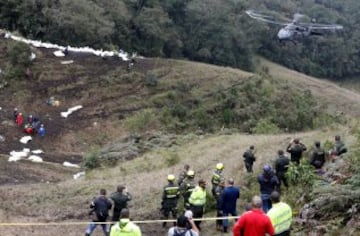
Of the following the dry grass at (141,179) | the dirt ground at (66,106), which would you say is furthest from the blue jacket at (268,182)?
the dirt ground at (66,106)

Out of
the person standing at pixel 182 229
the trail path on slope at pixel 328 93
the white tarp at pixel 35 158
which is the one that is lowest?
the trail path on slope at pixel 328 93

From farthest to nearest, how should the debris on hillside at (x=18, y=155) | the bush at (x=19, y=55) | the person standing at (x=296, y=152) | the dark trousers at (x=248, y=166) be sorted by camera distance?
the bush at (x=19, y=55), the debris on hillside at (x=18, y=155), the dark trousers at (x=248, y=166), the person standing at (x=296, y=152)

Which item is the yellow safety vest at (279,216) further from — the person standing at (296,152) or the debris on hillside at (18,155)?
the debris on hillside at (18,155)

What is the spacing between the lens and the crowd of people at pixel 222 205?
11188mm

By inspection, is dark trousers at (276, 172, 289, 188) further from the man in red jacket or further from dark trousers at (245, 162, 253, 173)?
the man in red jacket

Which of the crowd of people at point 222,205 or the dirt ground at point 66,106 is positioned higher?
the crowd of people at point 222,205

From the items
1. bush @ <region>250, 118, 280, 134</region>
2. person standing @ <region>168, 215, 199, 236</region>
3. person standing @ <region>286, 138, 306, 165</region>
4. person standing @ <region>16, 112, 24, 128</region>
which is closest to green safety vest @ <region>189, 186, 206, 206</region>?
person standing @ <region>286, 138, 306, 165</region>

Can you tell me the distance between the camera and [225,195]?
663 inches

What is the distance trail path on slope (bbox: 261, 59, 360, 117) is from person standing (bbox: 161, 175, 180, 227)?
3533cm

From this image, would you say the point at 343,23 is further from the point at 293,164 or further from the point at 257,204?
the point at 257,204

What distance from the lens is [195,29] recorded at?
288 feet

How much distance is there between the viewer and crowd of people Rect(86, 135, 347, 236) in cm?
1119

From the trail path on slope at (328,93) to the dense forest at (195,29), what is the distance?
457 cm

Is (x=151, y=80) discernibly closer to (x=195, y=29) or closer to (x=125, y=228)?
(x=195, y=29)
